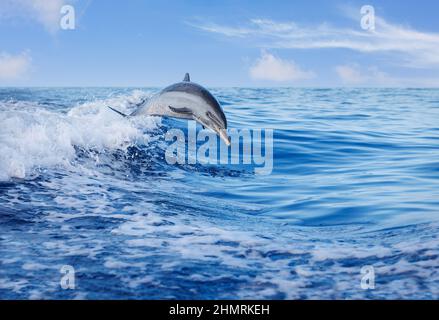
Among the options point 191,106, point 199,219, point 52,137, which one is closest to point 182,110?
point 191,106

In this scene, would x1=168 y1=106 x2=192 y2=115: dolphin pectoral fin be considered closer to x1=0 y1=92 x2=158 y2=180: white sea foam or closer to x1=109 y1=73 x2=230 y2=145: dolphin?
x1=109 y1=73 x2=230 y2=145: dolphin

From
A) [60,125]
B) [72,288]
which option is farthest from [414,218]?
[60,125]

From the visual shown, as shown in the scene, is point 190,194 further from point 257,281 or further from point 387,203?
point 257,281

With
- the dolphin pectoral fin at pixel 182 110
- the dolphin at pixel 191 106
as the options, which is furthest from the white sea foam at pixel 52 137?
the dolphin pectoral fin at pixel 182 110

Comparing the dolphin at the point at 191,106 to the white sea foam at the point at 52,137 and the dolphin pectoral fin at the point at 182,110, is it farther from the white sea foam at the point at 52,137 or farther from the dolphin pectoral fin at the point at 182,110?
the white sea foam at the point at 52,137

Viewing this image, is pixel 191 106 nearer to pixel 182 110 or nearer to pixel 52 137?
pixel 182 110

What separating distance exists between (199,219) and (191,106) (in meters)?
1.84

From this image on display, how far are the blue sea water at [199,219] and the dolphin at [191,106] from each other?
54.2 inches

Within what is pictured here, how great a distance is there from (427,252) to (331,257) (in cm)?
107

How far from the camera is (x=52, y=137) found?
1041cm

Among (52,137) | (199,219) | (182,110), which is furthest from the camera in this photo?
(52,137)

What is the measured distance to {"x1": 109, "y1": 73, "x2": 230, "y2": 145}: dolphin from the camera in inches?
296

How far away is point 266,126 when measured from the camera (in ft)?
62.1

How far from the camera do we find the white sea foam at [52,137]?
8.73 meters
